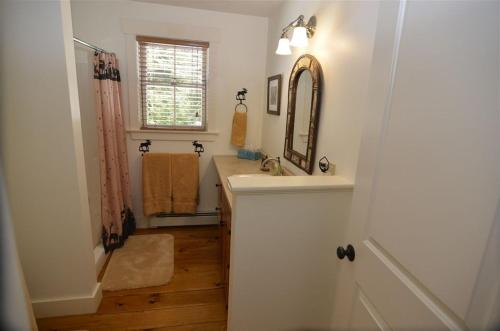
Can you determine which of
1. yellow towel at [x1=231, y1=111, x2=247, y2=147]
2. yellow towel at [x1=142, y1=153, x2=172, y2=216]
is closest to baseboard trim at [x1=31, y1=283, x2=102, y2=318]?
yellow towel at [x1=142, y1=153, x2=172, y2=216]

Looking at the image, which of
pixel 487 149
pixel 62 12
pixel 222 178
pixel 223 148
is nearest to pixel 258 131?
pixel 223 148

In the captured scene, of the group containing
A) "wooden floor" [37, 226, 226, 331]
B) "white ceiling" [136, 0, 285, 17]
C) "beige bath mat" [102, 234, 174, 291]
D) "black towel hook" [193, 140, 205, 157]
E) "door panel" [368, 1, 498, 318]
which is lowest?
"wooden floor" [37, 226, 226, 331]

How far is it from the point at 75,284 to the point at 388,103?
83.5 inches

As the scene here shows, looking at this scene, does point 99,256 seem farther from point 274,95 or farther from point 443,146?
point 443,146

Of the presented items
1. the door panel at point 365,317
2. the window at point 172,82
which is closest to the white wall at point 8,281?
the door panel at point 365,317

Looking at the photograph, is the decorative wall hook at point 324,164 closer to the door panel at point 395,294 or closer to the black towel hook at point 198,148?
the door panel at point 395,294

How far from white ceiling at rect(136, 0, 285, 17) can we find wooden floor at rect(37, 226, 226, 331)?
2450 mm

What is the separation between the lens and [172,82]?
265 cm

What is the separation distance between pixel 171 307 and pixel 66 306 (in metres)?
0.69

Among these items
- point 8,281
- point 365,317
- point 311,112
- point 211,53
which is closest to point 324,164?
point 311,112

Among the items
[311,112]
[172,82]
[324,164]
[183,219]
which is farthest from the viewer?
[183,219]

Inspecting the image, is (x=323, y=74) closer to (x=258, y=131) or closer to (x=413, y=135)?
(x=413, y=135)

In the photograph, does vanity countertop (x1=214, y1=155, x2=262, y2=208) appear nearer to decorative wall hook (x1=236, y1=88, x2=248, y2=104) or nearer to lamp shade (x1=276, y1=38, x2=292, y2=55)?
decorative wall hook (x1=236, y1=88, x2=248, y2=104)

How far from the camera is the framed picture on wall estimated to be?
7.63 ft
